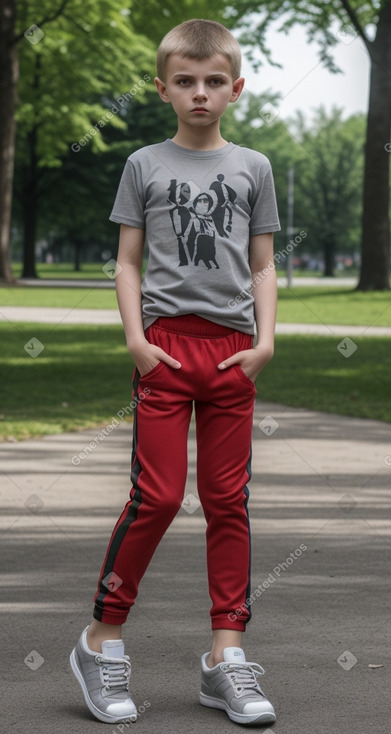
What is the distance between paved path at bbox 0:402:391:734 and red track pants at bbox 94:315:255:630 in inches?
12.0

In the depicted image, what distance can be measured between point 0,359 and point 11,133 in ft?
52.0

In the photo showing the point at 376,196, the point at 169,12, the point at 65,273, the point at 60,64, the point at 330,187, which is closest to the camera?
the point at 169,12

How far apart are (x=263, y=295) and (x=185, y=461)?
0.50 m

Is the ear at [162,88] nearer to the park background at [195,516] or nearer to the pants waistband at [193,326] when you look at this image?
the pants waistband at [193,326]

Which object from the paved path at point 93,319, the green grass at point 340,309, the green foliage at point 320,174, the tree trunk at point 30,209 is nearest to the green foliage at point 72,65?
the tree trunk at point 30,209

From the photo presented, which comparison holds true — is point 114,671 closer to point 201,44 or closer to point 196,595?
point 196,595

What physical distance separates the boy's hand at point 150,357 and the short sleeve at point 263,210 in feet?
1.48

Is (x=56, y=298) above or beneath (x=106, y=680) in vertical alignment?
above

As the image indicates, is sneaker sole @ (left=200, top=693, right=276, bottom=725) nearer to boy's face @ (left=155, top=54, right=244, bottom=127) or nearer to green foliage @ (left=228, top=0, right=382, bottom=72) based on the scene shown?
boy's face @ (left=155, top=54, right=244, bottom=127)

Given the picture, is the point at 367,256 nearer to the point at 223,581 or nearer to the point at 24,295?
the point at 24,295

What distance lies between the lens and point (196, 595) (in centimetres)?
451

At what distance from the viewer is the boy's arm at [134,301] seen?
A: 3260mm

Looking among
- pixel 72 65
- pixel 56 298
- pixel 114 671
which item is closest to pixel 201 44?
pixel 114 671

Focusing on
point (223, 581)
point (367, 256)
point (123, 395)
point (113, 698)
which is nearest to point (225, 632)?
point (223, 581)
